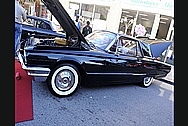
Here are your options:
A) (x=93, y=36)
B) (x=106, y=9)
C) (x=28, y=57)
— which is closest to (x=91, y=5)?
(x=106, y=9)

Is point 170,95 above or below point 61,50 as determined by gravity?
below

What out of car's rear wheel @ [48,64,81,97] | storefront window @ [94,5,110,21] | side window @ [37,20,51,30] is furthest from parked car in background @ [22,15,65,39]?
storefront window @ [94,5,110,21]

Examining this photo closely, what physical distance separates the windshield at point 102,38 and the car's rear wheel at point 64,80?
1.01 m

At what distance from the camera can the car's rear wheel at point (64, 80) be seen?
127 inches

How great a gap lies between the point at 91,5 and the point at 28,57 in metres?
11.6

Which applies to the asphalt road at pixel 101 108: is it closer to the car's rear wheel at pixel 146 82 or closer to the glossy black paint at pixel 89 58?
the glossy black paint at pixel 89 58

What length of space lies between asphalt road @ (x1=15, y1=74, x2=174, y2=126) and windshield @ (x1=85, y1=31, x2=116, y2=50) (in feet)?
3.53

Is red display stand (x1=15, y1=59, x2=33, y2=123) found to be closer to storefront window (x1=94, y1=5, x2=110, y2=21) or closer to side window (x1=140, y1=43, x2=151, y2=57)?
side window (x1=140, y1=43, x2=151, y2=57)

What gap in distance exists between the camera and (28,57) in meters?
2.97

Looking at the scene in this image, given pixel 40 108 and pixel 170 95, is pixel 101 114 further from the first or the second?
pixel 170 95

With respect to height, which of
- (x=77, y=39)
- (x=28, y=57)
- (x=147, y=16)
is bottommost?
(x=28, y=57)

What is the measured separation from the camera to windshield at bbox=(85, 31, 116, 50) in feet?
13.2

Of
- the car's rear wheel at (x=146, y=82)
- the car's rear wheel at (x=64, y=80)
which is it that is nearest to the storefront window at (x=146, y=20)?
the car's rear wheel at (x=146, y=82)

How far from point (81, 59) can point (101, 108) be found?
104cm
